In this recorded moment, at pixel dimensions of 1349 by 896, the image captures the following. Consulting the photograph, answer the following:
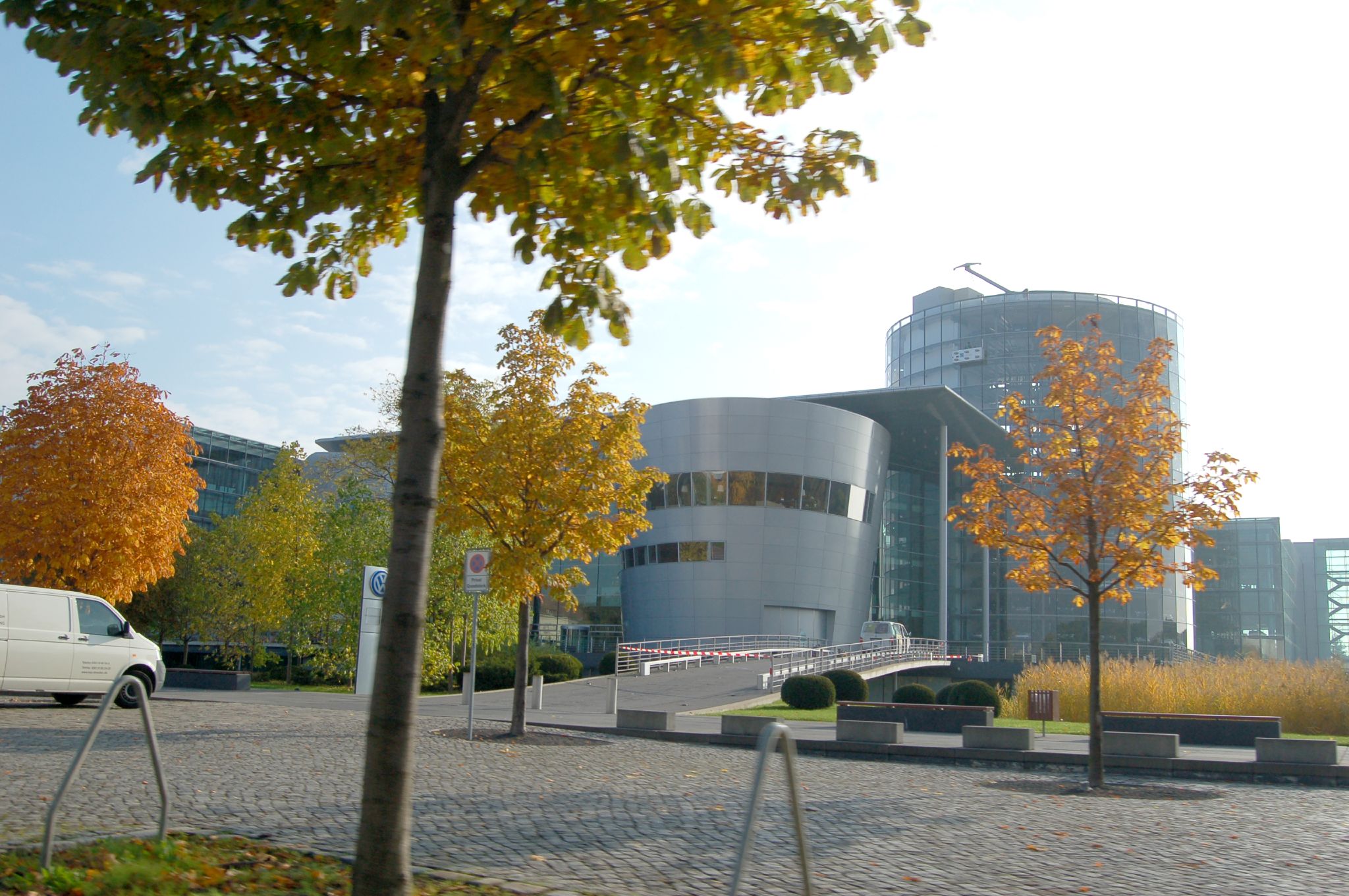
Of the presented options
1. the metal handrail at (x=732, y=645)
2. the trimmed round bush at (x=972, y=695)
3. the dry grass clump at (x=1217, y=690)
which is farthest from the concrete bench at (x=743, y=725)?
the metal handrail at (x=732, y=645)

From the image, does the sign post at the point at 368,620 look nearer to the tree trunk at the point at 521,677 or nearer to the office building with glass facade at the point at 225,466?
the tree trunk at the point at 521,677

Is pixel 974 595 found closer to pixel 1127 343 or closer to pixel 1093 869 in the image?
pixel 1127 343

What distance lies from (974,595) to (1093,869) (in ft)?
202

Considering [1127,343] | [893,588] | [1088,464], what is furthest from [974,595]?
[1088,464]

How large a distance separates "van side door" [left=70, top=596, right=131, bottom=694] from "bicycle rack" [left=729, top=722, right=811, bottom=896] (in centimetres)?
1587

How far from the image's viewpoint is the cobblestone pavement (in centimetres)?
696

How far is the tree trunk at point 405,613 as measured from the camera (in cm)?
469

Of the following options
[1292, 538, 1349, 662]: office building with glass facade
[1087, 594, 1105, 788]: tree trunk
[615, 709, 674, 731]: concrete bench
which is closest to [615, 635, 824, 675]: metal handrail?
[615, 709, 674, 731]: concrete bench

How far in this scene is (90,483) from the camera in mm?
21656

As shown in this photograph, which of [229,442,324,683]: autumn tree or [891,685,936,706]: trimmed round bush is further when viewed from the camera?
[229,442,324,683]: autumn tree

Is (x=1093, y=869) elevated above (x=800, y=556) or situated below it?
below

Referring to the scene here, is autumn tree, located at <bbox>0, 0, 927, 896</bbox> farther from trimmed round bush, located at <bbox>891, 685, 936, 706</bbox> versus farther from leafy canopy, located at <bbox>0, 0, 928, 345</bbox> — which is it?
trimmed round bush, located at <bbox>891, 685, 936, 706</bbox>

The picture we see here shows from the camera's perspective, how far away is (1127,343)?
67188mm

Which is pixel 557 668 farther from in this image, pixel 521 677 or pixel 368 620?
pixel 521 677
